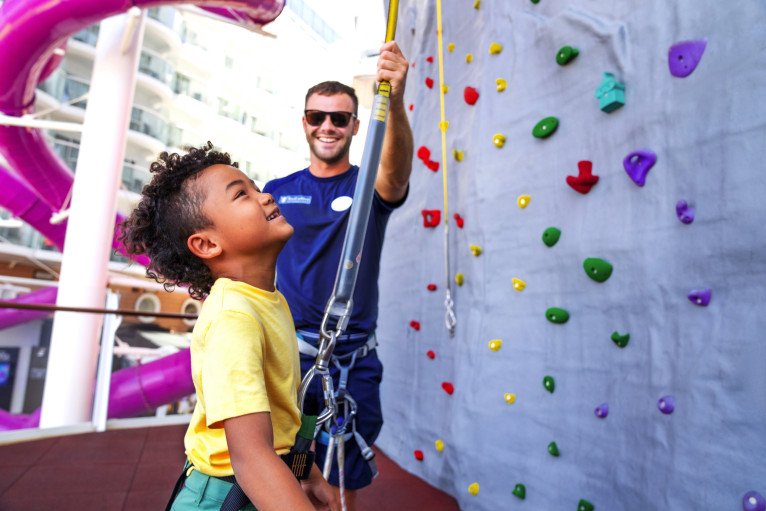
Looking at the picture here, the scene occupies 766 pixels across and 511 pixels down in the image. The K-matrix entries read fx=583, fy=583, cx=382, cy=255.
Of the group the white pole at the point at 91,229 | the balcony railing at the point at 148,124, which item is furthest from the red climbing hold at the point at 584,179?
the balcony railing at the point at 148,124

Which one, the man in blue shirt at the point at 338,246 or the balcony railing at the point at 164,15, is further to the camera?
the balcony railing at the point at 164,15

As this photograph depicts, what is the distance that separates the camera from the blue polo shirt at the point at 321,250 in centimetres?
160

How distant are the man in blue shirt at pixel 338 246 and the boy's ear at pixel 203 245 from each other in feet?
2.04

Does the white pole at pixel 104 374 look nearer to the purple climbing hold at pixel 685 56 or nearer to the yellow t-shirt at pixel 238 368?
the yellow t-shirt at pixel 238 368

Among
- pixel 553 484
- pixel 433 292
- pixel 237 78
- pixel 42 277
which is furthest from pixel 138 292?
pixel 553 484

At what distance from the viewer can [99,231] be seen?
490cm

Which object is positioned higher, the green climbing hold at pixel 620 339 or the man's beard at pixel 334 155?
the man's beard at pixel 334 155

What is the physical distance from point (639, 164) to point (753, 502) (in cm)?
84

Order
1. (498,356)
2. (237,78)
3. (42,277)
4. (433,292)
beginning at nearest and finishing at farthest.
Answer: (498,356)
(433,292)
(42,277)
(237,78)

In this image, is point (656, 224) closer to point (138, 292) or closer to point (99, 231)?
point (99, 231)

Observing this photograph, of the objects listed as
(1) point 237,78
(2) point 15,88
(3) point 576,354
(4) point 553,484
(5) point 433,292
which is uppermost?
(1) point 237,78

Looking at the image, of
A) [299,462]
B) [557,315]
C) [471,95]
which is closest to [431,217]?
[471,95]

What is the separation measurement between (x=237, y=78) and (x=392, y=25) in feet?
63.4

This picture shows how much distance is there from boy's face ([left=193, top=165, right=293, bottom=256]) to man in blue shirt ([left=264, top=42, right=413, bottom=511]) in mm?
591
